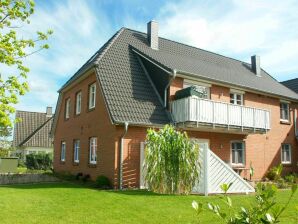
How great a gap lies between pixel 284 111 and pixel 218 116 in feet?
28.6

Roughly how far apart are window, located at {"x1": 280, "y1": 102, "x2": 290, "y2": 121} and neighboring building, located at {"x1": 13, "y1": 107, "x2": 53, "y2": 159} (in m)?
21.9

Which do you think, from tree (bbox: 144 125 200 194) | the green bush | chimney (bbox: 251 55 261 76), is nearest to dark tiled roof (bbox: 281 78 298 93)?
chimney (bbox: 251 55 261 76)

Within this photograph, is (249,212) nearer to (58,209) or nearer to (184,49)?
(58,209)

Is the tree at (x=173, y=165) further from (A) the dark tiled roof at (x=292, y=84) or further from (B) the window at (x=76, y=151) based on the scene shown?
(A) the dark tiled roof at (x=292, y=84)

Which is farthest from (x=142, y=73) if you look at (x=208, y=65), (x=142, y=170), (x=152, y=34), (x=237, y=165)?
(x=237, y=165)

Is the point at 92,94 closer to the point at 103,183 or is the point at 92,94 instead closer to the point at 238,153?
the point at 103,183

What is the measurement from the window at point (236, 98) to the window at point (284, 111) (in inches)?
176

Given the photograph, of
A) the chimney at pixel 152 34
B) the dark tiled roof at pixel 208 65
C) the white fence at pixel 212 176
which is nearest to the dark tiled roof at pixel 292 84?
the dark tiled roof at pixel 208 65

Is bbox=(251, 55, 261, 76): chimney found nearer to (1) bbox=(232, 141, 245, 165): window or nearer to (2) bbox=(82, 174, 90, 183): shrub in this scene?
(1) bbox=(232, 141, 245, 165): window

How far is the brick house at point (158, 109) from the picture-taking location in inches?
614

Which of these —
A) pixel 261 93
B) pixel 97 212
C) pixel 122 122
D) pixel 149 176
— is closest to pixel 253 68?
pixel 261 93

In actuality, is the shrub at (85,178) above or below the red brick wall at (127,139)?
below

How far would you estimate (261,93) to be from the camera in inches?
845

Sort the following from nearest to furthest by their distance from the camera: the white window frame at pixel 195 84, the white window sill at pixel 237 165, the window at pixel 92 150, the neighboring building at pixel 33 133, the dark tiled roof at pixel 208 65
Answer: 1. the window at pixel 92 150
2. the white window frame at pixel 195 84
3. the dark tiled roof at pixel 208 65
4. the white window sill at pixel 237 165
5. the neighboring building at pixel 33 133
